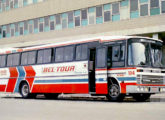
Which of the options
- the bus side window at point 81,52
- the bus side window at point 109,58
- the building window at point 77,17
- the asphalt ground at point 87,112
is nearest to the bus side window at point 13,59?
the bus side window at point 81,52

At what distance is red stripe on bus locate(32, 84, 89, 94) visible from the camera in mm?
19511

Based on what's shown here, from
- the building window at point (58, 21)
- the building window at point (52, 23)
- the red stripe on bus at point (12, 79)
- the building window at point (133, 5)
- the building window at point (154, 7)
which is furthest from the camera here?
the building window at point (52, 23)

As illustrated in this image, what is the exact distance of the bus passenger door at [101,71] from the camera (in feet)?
59.6

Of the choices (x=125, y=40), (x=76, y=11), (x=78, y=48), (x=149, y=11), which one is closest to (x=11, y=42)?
(x=76, y=11)

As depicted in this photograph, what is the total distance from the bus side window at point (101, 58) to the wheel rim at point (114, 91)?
1.13 m

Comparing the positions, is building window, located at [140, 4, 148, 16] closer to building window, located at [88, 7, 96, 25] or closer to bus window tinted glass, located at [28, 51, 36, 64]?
building window, located at [88, 7, 96, 25]

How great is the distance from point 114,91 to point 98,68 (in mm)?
1460

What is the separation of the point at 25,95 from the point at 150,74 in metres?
9.30

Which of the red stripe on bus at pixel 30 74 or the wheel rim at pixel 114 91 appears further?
the red stripe on bus at pixel 30 74

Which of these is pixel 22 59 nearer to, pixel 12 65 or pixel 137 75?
pixel 12 65

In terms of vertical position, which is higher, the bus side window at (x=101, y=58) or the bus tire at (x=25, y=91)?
the bus side window at (x=101, y=58)

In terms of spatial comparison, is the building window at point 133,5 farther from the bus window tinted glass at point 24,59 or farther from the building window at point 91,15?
the bus window tinted glass at point 24,59

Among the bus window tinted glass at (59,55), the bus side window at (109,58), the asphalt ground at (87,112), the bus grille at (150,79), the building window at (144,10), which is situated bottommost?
the asphalt ground at (87,112)

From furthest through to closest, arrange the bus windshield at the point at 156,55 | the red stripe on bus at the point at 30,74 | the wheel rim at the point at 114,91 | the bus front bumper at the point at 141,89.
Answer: the red stripe on bus at the point at 30,74, the bus windshield at the point at 156,55, the wheel rim at the point at 114,91, the bus front bumper at the point at 141,89
